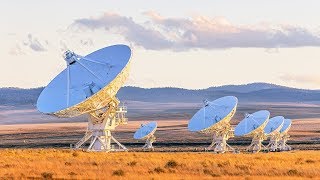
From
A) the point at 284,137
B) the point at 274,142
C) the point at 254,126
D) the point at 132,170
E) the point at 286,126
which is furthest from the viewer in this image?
the point at 286,126

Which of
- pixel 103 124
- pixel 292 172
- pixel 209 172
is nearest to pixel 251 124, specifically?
pixel 103 124

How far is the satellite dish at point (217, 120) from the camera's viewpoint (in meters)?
78.7

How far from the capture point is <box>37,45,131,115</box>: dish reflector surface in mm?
59281

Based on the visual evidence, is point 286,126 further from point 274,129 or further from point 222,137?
point 222,137

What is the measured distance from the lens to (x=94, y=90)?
195 ft

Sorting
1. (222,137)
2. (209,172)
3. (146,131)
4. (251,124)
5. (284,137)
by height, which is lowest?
(284,137)

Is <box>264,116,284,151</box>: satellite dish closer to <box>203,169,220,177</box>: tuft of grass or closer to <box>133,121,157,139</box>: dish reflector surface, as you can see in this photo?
<box>133,121,157,139</box>: dish reflector surface

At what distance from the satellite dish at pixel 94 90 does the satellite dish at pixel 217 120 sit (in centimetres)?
1649

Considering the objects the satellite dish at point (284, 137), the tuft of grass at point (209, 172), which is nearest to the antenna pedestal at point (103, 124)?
the tuft of grass at point (209, 172)

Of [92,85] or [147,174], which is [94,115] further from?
[147,174]

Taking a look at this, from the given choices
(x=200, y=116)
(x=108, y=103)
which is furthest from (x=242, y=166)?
(x=200, y=116)

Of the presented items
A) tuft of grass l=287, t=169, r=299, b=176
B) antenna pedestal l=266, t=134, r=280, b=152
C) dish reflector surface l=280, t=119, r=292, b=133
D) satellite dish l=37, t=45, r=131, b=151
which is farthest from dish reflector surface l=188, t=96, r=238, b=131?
dish reflector surface l=280, t=119, r=292, b=133

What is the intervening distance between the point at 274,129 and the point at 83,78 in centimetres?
5075

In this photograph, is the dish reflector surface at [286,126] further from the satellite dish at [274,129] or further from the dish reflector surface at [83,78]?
the dish reflector surface at [83,78]
